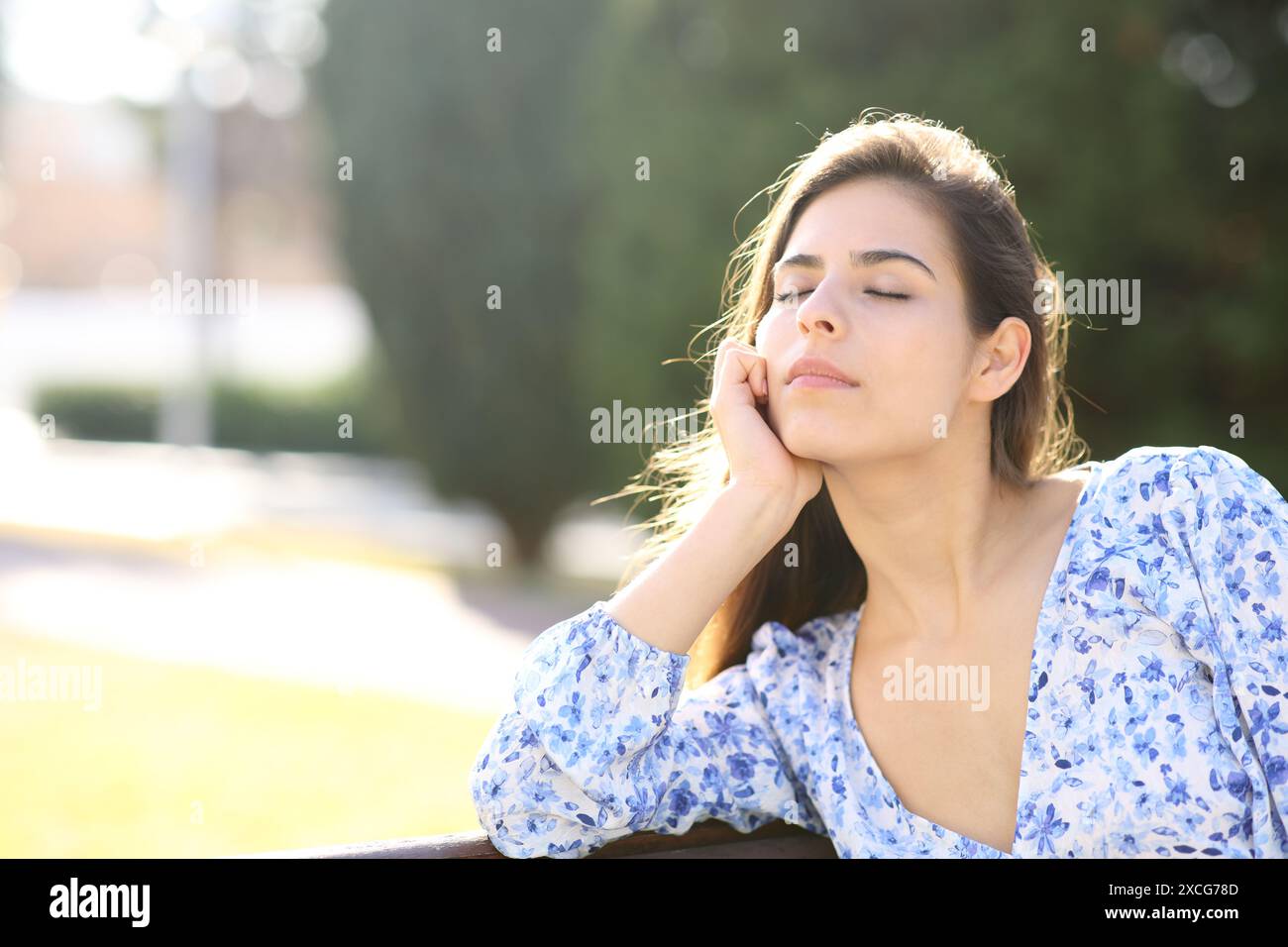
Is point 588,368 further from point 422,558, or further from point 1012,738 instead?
point 1012,738

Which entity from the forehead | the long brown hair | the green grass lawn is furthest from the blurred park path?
the forehead

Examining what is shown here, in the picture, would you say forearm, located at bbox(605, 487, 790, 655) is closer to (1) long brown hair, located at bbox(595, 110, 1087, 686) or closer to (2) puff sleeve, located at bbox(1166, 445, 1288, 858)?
(1) long brown hair, located at bbox(595, 110, 1087, 686)

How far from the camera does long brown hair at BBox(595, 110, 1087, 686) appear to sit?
8.01 feet

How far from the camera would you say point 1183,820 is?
6.75 feet

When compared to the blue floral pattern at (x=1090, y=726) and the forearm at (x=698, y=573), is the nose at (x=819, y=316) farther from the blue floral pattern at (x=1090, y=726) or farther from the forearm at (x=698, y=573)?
the blue floral pattern at (x=1090, y=726)

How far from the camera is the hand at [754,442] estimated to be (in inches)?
92.7

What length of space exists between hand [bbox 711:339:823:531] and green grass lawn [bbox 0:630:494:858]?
3.79 meters

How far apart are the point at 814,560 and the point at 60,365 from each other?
98.1 ft

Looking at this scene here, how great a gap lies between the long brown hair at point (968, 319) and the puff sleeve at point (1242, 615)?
397 mm

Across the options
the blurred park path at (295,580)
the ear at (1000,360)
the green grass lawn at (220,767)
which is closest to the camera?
the ear at (1000,360)

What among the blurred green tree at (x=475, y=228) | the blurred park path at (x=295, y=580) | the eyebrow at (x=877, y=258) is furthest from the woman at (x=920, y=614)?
the blurred green tree at (x=475, y=228)

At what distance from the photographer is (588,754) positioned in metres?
2.17

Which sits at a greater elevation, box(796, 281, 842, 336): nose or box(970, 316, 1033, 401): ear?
box(796, 281, 842, 336): nose
